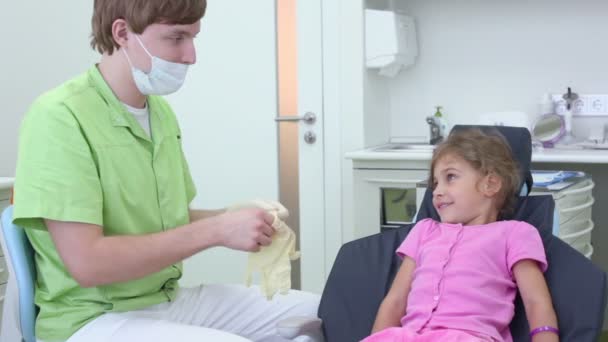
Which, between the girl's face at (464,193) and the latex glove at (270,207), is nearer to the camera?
the latex glove at (270,207)

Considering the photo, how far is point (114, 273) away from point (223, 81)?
2.02m

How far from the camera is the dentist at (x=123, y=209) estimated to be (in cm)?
148

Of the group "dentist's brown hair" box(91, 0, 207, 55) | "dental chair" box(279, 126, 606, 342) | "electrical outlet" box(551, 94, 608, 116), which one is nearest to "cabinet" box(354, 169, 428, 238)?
"electrical outlet" box(551, 94, 608, 116)

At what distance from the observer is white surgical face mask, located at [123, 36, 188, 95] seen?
64.7 inches

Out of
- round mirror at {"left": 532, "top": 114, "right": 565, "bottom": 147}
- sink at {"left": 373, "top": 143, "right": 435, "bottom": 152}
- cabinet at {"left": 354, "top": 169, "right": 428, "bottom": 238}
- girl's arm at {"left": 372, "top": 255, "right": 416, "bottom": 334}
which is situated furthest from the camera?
sink at {"left": 373, "top": 143, "right": 435, "bottom": 152}

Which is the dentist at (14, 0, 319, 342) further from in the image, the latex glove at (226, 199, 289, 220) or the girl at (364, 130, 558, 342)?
the girl at (364, 130, 558, 342)

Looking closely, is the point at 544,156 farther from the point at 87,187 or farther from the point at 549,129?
the point at 87,187

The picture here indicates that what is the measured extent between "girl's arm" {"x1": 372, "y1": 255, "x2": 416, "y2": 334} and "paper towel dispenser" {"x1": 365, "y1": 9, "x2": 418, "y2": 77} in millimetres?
1451

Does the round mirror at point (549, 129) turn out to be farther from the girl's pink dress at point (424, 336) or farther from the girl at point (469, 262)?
the girl's pink dress at point (424, 336)

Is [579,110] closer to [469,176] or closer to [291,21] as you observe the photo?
[291,21]

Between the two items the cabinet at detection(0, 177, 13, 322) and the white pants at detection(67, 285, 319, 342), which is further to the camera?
the cabinet at detection(0, 177, 13, 322)

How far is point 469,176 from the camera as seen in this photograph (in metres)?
1.90

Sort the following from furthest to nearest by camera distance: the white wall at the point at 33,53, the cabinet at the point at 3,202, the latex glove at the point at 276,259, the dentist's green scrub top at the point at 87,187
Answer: the white wall at the point at 33,53 → the cabinet at the point at 3,202 → the latex glove at the point at 276,259 → the dentist's green scrub top at the point at 87,187

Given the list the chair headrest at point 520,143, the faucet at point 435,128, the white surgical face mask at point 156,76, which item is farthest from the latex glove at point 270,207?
the faucet at point 435,128
